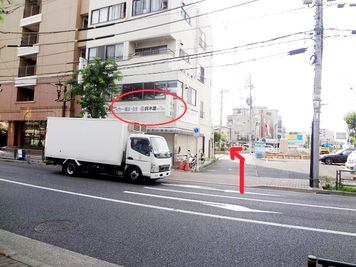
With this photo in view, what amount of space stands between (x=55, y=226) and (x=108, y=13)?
878 inches

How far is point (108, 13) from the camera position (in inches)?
934

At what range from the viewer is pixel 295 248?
4.87 metres

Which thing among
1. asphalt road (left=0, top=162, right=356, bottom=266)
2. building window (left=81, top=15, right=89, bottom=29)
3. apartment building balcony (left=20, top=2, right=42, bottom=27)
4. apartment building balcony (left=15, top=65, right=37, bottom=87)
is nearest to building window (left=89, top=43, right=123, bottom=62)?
building window (left=81, top=15, right=89, bottom=29)

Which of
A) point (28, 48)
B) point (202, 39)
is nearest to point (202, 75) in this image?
point (202, 39)

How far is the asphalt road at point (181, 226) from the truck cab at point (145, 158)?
2.26 m

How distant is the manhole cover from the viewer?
218 inches

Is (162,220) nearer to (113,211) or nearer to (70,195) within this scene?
(113,211)

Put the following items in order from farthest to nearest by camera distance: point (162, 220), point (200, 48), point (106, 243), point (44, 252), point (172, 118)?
point (200, 48) < point (172, 118) < point (162, 220) < point (106, 243) < point (44, 252)

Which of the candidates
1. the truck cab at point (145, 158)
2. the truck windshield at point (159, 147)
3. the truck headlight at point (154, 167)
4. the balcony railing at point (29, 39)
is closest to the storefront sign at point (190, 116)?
the truck windshield at point (159, 147)

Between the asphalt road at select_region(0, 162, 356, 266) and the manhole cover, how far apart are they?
0.06 ft

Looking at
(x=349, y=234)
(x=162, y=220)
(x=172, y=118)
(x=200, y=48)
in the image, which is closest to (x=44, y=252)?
(x=162, y=220)

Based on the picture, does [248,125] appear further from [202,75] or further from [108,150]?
[108,150]

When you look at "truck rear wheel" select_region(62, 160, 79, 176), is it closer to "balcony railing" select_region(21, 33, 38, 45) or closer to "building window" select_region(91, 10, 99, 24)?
A: "building window" select_region(91, 10, 99, 24)

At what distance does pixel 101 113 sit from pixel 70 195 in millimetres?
10605
